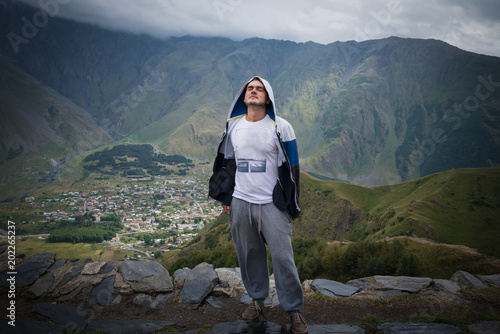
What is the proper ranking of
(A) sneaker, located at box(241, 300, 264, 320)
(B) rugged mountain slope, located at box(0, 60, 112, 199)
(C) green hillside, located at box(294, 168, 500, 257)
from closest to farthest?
(A) sneaker, located at box(241, 300, 264, 320) → (C) green hillside, located at box(294, 168, 500, 257) → (B) rugged mountain slope, located at box(0, 60, 112, 199)

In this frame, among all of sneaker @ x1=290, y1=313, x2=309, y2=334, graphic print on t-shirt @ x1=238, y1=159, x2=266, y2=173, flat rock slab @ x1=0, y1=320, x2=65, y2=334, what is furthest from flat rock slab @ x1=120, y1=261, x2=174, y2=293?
graphic print on t-shirt @ x1=238, y1=159, x2=266, y2=173

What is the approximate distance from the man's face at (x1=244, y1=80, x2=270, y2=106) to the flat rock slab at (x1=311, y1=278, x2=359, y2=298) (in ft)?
14.8

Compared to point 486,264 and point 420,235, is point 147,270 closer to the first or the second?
point 486,264

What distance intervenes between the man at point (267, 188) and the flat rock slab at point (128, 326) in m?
2.11

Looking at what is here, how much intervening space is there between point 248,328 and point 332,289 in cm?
293

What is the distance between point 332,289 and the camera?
6297 millimetres

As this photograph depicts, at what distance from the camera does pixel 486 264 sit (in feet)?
34.0

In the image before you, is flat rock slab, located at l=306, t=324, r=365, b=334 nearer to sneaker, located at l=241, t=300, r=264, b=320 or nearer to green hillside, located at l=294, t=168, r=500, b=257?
sneaker, located at l=241, t=300, r=264, b=320

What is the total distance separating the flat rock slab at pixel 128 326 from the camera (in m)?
4.41

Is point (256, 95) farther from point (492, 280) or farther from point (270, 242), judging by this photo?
point (492, 280)

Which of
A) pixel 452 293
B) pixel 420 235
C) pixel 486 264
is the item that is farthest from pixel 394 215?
pixel 452 293

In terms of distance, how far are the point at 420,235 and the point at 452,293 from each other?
85.7 feet

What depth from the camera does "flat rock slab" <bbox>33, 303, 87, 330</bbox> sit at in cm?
476

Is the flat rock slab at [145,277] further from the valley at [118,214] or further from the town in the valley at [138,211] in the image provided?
the town in the valley at [138,211]
